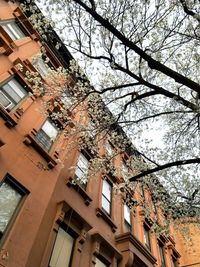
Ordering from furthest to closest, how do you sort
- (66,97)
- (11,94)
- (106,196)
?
(106,196)
(66,97)
(11,94)

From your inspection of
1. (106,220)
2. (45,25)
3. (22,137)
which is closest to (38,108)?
(22,137)

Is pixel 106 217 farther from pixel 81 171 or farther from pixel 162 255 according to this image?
pixel 162 255

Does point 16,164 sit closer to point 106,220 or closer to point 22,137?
point 22,137

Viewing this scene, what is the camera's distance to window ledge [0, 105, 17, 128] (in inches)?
318

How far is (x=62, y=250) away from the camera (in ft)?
25.6

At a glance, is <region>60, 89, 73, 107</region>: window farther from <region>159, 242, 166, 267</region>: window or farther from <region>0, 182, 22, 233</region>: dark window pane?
<region>159, 242, 166, 267</region>: window

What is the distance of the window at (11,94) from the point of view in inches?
361

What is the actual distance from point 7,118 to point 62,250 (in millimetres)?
4330

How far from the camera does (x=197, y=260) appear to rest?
18156 mm

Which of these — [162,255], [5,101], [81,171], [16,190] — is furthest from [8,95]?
[162,255]

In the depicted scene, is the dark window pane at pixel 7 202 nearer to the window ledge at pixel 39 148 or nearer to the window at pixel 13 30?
the window ledge at pixel 39 148

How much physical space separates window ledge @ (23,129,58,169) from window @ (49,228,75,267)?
2.21m

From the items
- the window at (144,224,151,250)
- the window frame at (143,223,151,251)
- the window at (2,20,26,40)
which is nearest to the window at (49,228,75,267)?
the window at (144,224,151,250)

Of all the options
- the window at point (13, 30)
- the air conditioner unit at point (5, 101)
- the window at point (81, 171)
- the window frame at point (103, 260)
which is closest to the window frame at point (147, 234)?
the window frame at point (103, 260)
